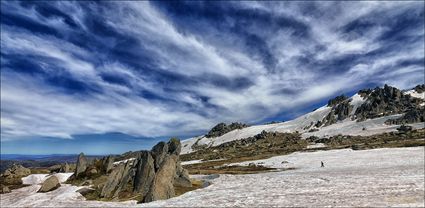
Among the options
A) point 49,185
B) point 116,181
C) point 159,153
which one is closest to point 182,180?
point 159,153

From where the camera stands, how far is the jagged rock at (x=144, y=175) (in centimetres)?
5075

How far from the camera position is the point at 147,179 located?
5197 cm

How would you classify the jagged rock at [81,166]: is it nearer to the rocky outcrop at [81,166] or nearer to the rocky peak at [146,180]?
the rocky outcrop at [81,166]

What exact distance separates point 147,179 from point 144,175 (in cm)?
80

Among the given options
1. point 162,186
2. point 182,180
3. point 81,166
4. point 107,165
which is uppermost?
point 81,166

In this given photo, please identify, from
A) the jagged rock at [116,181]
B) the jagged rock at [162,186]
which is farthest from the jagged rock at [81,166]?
the jagged rock at [162,186]

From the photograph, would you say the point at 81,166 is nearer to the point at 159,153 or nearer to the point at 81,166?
the point at 81,166

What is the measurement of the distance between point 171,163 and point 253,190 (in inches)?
510

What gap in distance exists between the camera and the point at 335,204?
31.0 meters

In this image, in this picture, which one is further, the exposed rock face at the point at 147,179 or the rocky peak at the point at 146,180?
the rocky peak at the point at 146,180

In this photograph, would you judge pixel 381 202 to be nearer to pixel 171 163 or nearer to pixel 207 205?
pixel 207 205

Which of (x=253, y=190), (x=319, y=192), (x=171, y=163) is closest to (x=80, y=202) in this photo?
(x=171, y=163)

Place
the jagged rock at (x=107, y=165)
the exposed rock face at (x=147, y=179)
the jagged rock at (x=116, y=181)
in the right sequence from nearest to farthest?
the exposed rock face at (x=147, y=179)
the jagged rock at (x=116, y=181)
the jagged rock at (x=107, y=165)

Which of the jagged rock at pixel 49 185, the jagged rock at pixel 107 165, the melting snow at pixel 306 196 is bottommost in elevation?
the melting snow at pixel 306 196
